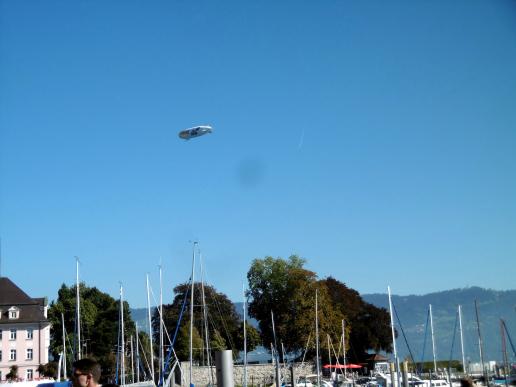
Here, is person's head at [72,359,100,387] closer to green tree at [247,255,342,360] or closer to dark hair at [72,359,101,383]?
dark hair at [72,359,101,383]

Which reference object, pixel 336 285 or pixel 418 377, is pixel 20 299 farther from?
pixel 418 377

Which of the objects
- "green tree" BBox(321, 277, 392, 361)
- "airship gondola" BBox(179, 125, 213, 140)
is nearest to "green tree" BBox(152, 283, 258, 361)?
"green tree" BBox(321, 277, 392, 361)

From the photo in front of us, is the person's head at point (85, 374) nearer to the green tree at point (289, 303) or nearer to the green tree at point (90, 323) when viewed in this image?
the green tree at point (289, 303)

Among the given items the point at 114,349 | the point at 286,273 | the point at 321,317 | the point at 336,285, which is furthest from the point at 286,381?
the point at 114,349

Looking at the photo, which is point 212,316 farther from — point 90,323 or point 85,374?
point 85,374

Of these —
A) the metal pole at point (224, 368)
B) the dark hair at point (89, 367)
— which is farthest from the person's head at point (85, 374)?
the metal pole at point (224, 368)

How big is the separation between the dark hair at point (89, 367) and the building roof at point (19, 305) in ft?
268

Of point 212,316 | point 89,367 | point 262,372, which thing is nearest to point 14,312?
point 212,316

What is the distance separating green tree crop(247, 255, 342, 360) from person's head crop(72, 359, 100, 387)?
71948 millimetres

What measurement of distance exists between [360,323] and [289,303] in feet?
50.6

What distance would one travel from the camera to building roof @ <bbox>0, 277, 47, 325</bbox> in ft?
274

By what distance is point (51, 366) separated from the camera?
6975 centimetres

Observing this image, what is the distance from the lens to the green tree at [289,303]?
259ft

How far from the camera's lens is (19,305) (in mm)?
84688
